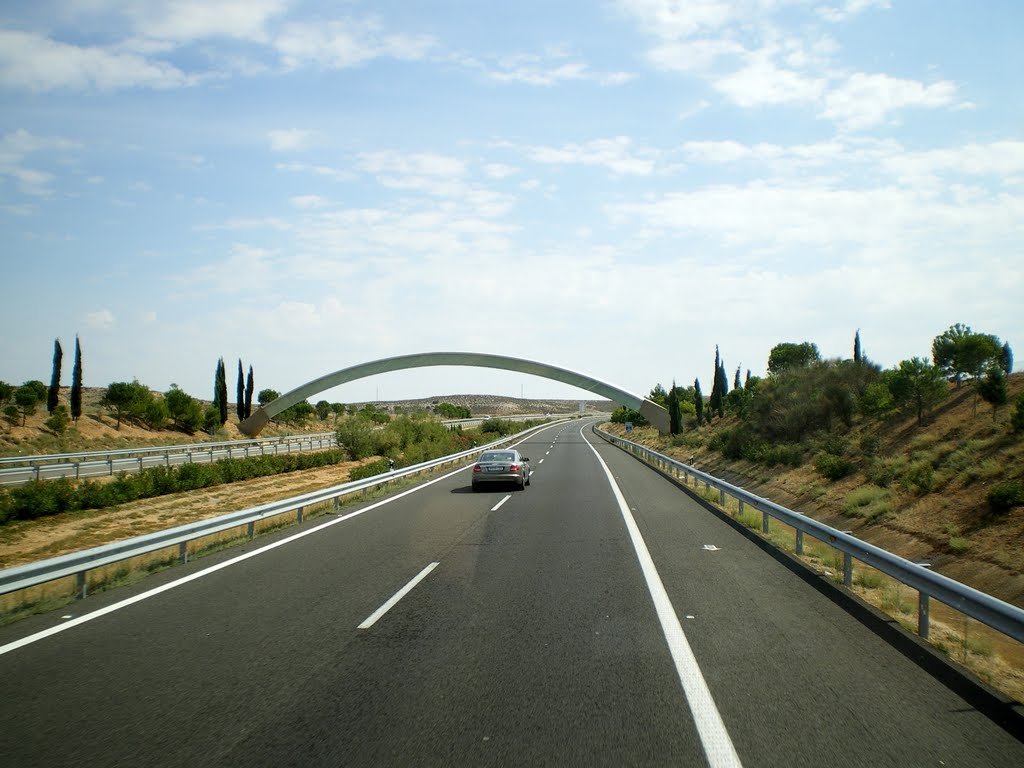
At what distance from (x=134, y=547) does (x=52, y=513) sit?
16516 millimetres

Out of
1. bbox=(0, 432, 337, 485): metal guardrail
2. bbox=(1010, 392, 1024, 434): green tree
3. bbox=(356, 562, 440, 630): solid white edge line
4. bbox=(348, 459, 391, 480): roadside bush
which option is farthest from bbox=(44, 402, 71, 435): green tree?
bbox=(1010, 392, 1024, 434): green tree

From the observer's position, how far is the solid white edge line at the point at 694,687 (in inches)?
171

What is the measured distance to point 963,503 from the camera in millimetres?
21016

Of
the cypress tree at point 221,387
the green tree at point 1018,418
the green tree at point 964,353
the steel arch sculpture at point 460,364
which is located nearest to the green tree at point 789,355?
the steel arch sculpture at point 460,364

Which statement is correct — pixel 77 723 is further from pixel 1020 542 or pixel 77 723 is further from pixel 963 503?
pixel 963 503

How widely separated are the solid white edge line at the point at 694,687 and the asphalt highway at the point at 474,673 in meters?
0.02

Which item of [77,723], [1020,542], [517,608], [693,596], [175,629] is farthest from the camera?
[1020,542]

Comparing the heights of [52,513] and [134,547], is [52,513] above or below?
below

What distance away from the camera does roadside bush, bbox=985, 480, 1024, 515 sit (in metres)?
18.9

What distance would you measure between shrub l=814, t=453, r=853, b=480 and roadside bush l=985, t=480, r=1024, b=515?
9764mm

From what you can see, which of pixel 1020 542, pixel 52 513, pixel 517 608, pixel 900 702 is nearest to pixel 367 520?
pixel 517 608

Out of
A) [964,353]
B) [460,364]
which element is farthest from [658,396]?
[964,353]

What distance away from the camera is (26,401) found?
57812 mm

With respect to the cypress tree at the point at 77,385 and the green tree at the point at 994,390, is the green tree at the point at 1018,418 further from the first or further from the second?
the cypress tree at the point at 77,385
